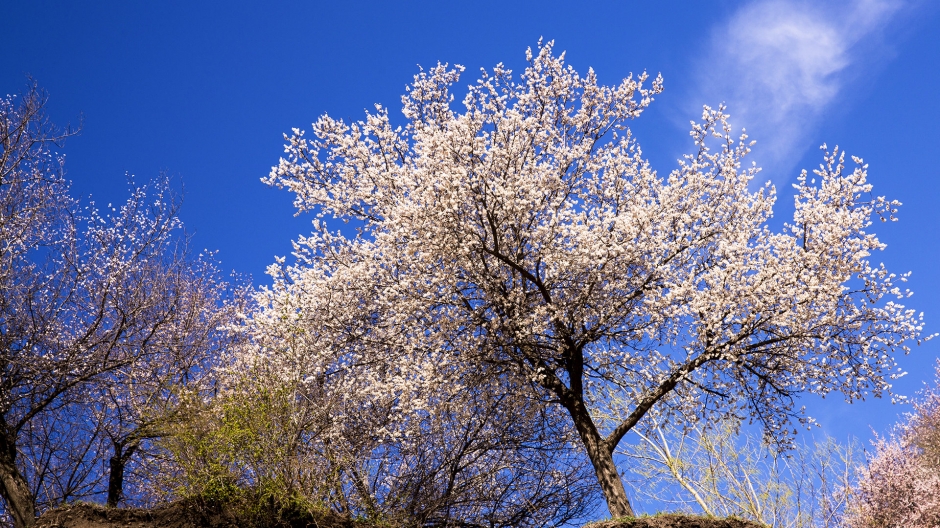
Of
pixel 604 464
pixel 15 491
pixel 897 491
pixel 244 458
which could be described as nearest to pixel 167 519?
pixel 244 458

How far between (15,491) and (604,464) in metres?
10.0

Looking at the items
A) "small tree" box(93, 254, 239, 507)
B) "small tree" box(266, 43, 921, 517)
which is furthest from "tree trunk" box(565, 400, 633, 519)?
"small tree" box(93, 254, 239, 507)

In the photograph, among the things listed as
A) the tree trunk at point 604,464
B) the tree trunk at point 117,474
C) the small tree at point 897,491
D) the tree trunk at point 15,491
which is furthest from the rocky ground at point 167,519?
the small tree at point 897,491

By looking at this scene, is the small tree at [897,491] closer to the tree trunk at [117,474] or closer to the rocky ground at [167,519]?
the rocky ground at [167,519]

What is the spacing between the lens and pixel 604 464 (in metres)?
12.2

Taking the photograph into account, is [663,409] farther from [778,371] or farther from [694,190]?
[694,190]

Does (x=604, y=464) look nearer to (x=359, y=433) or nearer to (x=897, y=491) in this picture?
(x=359, y=433)

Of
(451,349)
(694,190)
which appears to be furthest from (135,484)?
(694,190)

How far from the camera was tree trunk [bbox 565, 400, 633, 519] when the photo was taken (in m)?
11.8

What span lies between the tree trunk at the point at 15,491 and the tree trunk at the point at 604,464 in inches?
366

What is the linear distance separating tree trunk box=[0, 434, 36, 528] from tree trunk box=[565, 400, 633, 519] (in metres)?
9.29

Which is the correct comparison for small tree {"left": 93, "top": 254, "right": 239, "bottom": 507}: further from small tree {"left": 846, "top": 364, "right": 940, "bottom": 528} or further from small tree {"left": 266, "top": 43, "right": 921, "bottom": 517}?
small tree {"left": 846, "top": 364, "right": 940, "bottom": 528}

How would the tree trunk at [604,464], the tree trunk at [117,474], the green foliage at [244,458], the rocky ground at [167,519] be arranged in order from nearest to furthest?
the green foliage at [244,458] → the rocky ground at [167,519] → the tree trunk at [604,464] → the tree trunk at [117,474]

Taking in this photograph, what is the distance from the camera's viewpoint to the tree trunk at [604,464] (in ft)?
38.6
